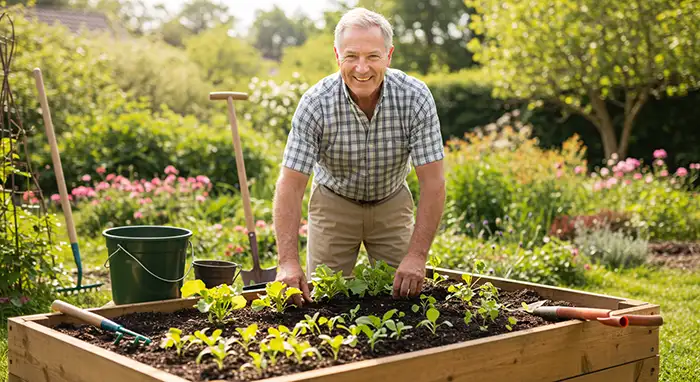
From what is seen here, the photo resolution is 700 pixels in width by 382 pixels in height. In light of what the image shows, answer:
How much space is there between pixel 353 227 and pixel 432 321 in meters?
1.12

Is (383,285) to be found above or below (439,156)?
below

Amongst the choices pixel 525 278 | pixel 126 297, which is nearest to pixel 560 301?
pixel 126 297

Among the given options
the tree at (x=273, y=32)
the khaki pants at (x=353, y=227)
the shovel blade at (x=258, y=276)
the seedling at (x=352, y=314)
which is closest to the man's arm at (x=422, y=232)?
the seedling at (x=352, y=314)

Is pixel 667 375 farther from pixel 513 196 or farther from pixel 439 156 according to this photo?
pixel 513 196

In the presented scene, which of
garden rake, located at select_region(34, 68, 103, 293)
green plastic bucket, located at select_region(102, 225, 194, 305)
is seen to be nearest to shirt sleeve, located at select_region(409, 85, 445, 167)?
green plastic bucket, located at select_region(102, 225, 194, 305)

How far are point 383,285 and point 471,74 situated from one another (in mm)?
12579

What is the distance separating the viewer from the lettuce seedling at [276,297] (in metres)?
2.61

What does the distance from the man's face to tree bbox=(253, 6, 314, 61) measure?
2224 inches

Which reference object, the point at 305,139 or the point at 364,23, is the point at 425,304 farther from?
the point at 364,23

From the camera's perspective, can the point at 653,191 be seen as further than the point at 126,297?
Yes

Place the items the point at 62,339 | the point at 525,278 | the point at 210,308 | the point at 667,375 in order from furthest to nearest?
1. the point at 525,278
2. the point at 667,375
3. the point at 210,308
4. the point at 62,339

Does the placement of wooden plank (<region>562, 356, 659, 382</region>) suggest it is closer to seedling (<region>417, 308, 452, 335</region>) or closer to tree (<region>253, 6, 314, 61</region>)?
seedling (<region>417, 308, 452, 335</region>)

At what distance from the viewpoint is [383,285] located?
3035 millimetres

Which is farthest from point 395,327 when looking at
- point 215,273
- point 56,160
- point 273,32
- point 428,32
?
point 273,32
